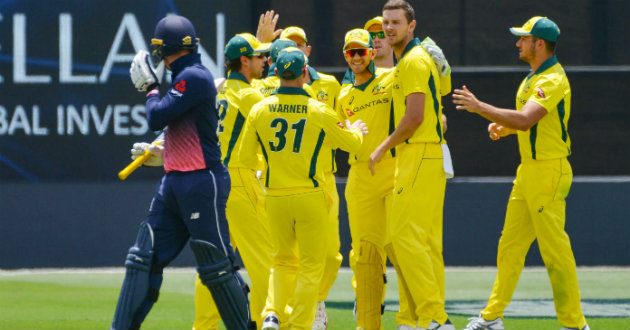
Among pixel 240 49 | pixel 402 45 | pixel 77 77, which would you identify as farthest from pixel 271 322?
pixel 77 77

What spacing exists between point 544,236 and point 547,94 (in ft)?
3.34

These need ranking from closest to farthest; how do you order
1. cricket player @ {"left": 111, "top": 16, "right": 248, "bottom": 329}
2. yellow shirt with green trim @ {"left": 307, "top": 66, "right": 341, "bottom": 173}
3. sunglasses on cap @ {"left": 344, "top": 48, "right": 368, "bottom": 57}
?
cricket player @ {"left": 111, "top": 16, "right": 248, "bottom": 329}
sunglasses on cap @ {"left": 344, "top": 48, "right": 368, "bottom": 57}
yellow shirt with green trim @ {"left": 307, "top": 66, "right": 341, "bottom": 173}

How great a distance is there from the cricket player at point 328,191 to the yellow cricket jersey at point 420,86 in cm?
58

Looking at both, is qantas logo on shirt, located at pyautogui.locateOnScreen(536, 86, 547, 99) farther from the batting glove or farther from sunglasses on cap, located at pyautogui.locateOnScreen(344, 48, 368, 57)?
the batting glove

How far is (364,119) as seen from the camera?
7559mm

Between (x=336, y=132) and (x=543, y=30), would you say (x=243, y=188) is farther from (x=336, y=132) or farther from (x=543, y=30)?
(x=543, y=30)

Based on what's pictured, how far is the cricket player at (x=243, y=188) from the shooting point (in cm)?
734

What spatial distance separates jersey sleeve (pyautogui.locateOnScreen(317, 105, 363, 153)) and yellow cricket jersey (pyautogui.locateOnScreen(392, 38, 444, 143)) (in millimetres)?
431

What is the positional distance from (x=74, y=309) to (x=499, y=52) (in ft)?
18.4

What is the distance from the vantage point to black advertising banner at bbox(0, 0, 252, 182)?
11945 millimetres

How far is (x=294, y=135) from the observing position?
682 centimetres

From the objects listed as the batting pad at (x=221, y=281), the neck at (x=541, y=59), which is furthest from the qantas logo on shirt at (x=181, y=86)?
the neck at (x=541, y=59)

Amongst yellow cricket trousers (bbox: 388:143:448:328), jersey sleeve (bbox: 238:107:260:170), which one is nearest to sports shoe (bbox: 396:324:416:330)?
yellow cricket trousers (bbox: 388:143:448:328)

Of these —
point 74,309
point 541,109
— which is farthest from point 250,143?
point 74,309
